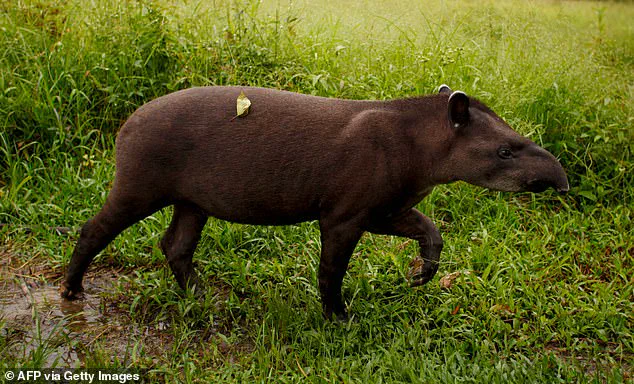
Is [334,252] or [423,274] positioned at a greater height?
[334,252]

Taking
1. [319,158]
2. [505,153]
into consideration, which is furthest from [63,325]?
[505,153]

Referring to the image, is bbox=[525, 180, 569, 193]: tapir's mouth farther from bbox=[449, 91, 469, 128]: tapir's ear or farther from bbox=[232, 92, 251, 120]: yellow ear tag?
bbox=[232, 92, 251, 120]: yellow ear tag

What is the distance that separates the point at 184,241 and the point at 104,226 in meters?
0.54

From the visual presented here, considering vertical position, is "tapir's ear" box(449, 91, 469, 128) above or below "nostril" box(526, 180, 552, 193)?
above

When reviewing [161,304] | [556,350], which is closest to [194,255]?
[161,304]

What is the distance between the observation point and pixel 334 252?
443cm

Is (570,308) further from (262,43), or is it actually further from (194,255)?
(262,43)

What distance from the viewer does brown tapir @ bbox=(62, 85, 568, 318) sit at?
4297mm

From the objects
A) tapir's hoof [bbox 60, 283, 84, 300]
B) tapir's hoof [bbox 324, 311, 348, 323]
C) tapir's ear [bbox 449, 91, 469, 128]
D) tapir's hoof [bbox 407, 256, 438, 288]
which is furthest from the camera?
tapir's hoof [bbox 60, 283, 84, 300]

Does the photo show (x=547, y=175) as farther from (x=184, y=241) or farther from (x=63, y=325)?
(x=63, y=325)

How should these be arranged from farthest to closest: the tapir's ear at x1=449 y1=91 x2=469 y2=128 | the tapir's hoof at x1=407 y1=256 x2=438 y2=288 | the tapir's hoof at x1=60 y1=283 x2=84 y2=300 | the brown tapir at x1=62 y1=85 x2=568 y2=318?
the tapir's hoof at x1=60 y1=283 x2=84 y2=300 < the tapir's hoof at x1=407 y1=256 x2=438 y2=288 < the brown tapir at x1=62 y1=85 x2=568 y2=318 < the tapir's ear at x1=449 y1=91 x2=469 y2=128

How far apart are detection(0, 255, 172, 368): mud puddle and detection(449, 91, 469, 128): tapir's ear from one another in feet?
7.22

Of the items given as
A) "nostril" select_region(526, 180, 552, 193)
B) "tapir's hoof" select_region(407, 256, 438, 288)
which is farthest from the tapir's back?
"nostril" select_region(526, 180, 552, 193)

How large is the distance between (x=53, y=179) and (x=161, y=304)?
198 cm
